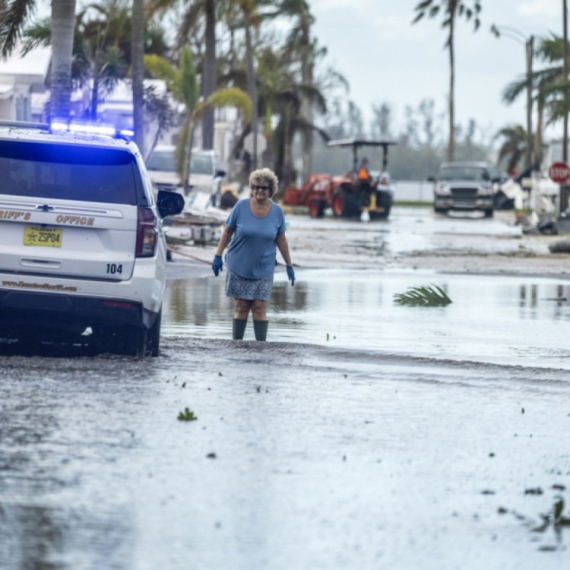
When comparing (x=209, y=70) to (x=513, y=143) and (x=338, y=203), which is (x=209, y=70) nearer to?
(x=338, y=203)

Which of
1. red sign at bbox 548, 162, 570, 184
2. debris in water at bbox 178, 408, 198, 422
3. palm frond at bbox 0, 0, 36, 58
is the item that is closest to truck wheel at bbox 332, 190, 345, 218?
red sign at bbox 548, 162, 570, 184

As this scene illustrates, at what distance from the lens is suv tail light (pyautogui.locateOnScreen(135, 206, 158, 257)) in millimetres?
11523

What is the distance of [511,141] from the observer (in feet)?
320

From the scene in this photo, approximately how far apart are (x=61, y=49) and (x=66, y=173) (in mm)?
13907

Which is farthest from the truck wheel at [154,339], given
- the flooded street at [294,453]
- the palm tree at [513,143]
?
the palm tree at [513,143]

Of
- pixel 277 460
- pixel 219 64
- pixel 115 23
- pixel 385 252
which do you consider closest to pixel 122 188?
pixel 277 460

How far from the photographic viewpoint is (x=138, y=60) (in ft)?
115

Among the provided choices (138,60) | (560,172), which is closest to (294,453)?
(138,60)

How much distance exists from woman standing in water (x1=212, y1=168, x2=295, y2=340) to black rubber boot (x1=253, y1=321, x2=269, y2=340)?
205 mm

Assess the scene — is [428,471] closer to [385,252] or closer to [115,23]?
[385,252]

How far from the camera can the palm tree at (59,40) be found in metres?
24.8

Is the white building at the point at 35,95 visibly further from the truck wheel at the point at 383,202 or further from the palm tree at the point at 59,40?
the truck wheel at the point at 383,202

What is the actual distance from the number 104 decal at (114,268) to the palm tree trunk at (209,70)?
38602 millimetres

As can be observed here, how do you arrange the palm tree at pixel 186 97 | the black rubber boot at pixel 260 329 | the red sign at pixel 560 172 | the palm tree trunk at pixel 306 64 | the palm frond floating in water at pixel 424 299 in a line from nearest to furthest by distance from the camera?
the black rubber boot at pixel 260 329 < the palm frond floating in water at pixel 424 299 < the palm tree at pixel 186 97 < the red sign at pixel 560 172 < the palm tree trunk at pixel 306 64
